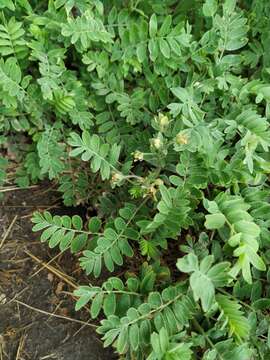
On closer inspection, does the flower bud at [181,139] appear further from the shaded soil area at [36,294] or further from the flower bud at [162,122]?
the shaded soil area at [36,294]

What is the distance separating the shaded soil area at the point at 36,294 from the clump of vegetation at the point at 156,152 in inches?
4.1

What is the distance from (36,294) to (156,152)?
2.49ft

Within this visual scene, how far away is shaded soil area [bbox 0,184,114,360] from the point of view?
212 cm

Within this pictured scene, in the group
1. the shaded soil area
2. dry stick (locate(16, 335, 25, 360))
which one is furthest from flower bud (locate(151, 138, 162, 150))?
dry stick (locate(16, 335, 25, 360))

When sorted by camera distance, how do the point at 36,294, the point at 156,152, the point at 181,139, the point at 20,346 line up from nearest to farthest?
the point at 181,139 < the point at 156,152 < the point at 20,346 < the point at 36,294

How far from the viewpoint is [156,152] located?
1.98 meters

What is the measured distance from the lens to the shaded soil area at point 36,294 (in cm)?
212

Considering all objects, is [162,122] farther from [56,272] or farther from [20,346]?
[20,346]

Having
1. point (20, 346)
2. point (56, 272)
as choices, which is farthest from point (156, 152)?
point (20, 346)

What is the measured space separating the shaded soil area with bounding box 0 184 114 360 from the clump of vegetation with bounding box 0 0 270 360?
103mm

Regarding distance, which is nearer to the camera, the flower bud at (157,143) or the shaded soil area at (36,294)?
the flower bud at (157,143)

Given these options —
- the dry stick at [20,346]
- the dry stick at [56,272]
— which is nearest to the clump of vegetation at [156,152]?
the dry stick at [56,272]

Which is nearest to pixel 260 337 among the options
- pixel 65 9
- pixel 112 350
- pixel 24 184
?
pixel 112 350

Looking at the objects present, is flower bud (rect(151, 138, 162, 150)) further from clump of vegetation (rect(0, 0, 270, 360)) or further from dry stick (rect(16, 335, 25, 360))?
dry stick (rect(16, 335, 25, 360))
